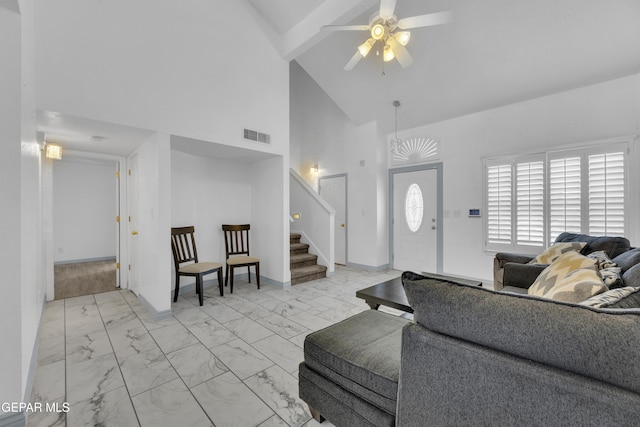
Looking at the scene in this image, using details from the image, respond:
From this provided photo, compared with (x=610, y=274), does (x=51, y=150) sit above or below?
above

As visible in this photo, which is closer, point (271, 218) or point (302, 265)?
point (271, 218)

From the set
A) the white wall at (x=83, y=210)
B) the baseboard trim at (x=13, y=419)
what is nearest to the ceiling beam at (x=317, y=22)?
the baseboard trim at (x=13, y=419)

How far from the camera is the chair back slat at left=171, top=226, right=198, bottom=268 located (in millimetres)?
3719

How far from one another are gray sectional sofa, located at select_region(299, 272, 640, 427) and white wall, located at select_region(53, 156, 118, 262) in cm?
647

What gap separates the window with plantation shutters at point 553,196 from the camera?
134 inches

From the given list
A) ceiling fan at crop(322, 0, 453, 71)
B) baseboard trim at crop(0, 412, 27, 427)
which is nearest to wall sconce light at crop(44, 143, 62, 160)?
baseboard trim at crop(0, 412, 27, 427)

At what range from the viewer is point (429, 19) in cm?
260

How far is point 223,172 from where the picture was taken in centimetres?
460

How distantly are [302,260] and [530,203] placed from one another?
364cm

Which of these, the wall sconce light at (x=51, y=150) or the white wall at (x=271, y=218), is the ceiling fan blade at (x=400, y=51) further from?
the wall sconce light at (x=51, y=150)

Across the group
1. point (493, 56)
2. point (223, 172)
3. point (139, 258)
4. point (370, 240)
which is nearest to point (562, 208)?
point (493, 56)

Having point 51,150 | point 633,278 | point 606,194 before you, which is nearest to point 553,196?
point 606,194

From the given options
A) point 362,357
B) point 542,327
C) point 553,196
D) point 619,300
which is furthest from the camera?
point 553,196

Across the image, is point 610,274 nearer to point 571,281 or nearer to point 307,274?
point 571,281
